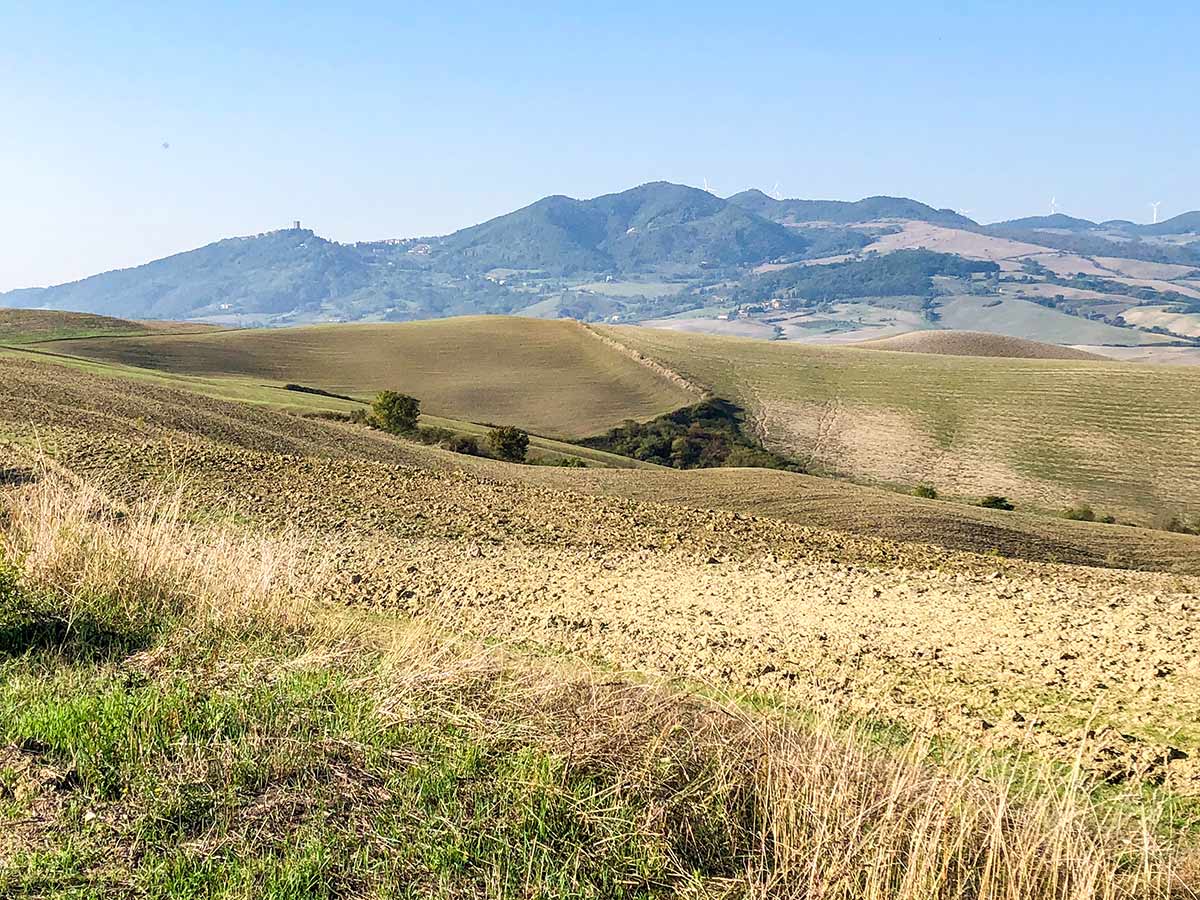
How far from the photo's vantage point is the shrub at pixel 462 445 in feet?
147

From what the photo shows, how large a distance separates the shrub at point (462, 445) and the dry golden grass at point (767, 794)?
120 feet

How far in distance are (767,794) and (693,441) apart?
62027 mm

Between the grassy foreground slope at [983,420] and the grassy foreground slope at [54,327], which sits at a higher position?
the grassy foreground slope at [54,327]

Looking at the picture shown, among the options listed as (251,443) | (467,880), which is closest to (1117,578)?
(467,880)

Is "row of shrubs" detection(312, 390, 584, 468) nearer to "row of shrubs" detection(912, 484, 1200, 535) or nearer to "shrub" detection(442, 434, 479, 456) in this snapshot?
"shrub" detection(442, 434, 479, 456)

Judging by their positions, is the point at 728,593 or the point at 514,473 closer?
the point at 728,593

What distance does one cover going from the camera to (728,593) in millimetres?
13727

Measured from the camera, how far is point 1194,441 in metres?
67.2

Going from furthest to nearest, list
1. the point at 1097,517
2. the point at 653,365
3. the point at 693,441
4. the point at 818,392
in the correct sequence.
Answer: the point at 653,365 < the point at 818,392 < the point at 693,441 < the point at 1097,517

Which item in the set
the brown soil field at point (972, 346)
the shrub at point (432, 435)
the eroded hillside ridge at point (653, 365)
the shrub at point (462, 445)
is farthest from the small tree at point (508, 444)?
the brown soil field at point (972, 346)

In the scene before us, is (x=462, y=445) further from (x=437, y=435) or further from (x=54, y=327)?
(x=54, y=327)

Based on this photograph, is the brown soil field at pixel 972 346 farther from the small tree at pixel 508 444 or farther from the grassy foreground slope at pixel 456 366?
the small tree at pixel 508 444

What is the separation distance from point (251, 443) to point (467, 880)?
2328 centimetres

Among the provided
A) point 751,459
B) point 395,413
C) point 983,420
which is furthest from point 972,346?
point 395,413
